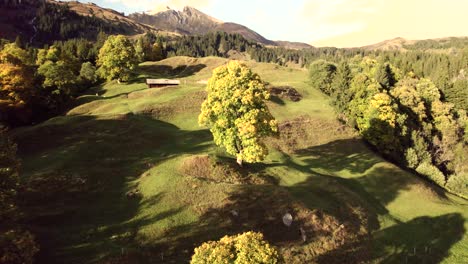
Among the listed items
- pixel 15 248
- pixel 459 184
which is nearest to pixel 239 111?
pixel 15 248

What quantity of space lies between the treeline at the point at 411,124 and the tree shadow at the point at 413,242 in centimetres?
2278

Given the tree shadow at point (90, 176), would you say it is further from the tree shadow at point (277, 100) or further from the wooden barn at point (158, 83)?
the wooden barn at point (158, 83)

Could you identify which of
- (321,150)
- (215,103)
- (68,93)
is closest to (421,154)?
(321,150)

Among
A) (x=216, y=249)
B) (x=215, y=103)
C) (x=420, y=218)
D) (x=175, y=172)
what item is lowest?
(x=420, y=218)

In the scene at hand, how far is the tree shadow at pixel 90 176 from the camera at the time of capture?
32250 mm

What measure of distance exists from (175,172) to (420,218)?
33492mm

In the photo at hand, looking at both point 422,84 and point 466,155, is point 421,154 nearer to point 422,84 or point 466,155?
point 466,155

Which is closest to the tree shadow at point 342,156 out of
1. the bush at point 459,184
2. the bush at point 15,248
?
the bush at point 459,184

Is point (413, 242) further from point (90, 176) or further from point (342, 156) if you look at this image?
point (90, 176)

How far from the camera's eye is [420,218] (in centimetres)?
5003

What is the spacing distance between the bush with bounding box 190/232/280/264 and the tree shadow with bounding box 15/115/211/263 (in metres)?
11.7

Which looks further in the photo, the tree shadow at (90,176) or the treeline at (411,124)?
the treeline at (411,124)

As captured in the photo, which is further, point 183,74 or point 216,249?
point 183,74

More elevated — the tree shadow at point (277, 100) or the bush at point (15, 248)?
the tree shadow at point (277, 100)
